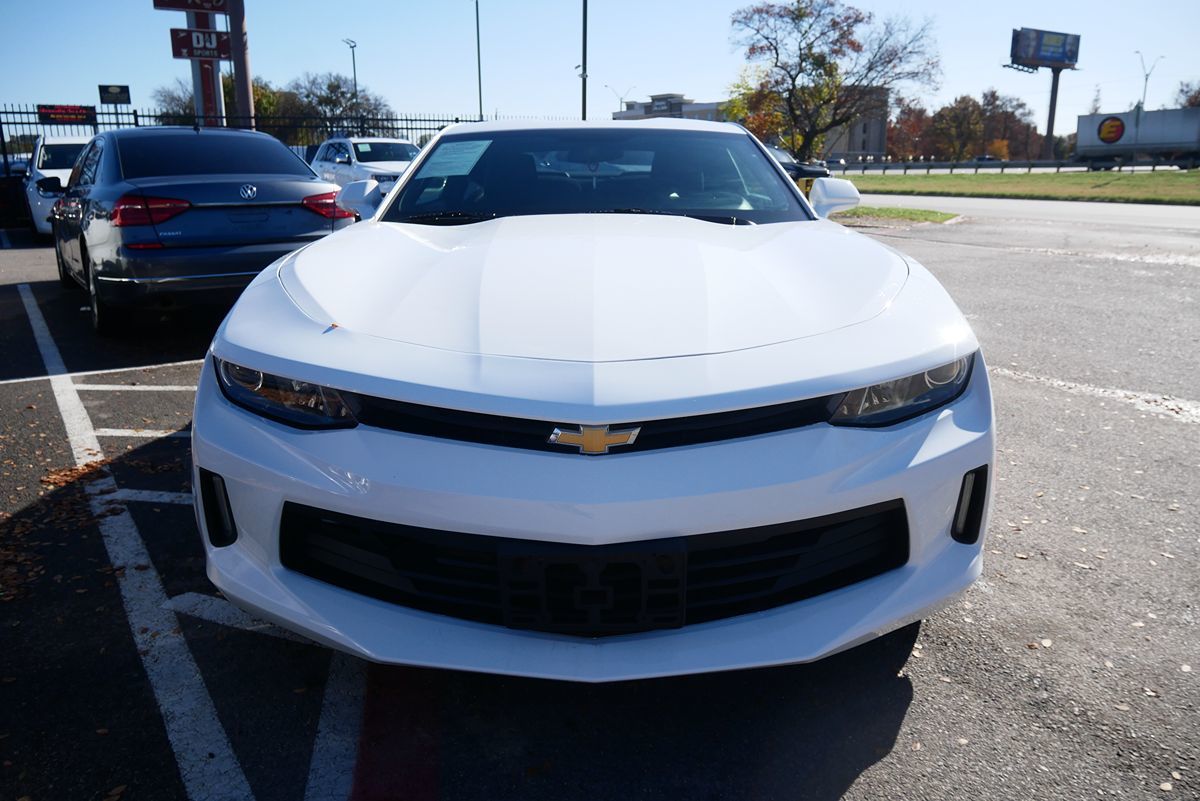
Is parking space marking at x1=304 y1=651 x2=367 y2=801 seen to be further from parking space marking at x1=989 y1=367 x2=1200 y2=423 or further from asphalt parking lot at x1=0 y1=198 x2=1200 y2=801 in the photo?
parking space marking at x1=989 y1=367 x2=1200 y2=423

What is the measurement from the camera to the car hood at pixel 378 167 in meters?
14.7

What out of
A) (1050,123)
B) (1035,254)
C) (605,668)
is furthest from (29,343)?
(1050,123)

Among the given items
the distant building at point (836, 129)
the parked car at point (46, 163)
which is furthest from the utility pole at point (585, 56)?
the parked car at point (46, 163)

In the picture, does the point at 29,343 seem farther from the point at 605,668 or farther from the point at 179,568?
the point at 605,668

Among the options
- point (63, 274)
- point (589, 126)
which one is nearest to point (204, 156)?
point (63, 274)

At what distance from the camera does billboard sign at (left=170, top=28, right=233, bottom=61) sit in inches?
726

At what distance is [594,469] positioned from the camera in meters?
1.75

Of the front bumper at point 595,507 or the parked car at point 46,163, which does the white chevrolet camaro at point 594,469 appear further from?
the parked car at point 46,163

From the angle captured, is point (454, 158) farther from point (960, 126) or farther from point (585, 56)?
point (960, 126)

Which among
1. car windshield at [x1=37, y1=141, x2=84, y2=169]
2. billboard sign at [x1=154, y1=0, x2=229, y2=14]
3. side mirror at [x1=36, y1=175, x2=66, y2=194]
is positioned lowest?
side mirror at [x1=36, y1=175, x2=66, y2=194]

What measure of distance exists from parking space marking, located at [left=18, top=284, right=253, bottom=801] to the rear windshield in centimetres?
302

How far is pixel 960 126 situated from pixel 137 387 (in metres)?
97.2

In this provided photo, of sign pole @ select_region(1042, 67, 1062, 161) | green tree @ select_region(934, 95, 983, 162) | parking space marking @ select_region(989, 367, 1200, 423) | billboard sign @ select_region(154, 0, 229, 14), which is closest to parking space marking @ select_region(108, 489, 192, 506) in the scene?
parking space marking @ select_region(989, 367, 1200, 423)

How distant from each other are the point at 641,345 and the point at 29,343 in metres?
5.88
